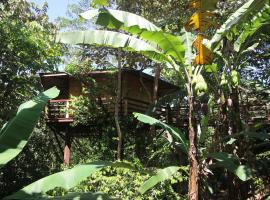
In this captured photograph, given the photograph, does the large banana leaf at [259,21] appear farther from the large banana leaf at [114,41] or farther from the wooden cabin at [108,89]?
the wooden cabin at [108,89]

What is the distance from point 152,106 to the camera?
1255 centimetres

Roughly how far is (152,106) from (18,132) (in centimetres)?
722

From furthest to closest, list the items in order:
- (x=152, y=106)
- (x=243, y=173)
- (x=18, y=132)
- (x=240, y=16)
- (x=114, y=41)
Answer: (x=152, y=106) → (x=114, y=41) → (x=243, y=173) → (x=18, y=132) → (x=240, y=16)

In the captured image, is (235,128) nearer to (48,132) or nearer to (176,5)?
(176,5)

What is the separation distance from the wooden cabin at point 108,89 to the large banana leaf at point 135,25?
9.69m

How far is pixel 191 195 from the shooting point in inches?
237

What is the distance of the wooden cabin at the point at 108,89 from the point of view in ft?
54.7

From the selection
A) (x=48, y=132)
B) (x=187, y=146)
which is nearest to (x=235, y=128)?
(x=187, y=146)

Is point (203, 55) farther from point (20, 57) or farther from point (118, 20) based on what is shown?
point (20, 57)

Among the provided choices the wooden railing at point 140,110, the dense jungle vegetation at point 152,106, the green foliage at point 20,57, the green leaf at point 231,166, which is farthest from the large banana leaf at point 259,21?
the green foliage at point 20,57

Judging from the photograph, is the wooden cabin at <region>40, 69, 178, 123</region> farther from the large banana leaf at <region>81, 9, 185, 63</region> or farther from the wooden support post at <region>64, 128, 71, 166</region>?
the large banana leaf at <region>81, 9, 185, 63</region>

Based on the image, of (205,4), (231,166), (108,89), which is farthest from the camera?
(108,89)

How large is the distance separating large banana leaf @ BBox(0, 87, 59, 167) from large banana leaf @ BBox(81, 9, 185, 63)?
154cm

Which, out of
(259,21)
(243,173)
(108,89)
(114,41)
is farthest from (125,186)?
(108,89)
